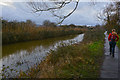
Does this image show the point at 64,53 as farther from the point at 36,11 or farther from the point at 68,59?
the point at 36,11

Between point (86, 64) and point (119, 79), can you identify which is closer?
point (119, 79)

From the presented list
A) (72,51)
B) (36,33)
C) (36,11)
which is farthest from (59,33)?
(72,51)

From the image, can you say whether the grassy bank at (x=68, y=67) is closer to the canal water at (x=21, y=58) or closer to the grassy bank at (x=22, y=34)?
the canal water at (x=21, y=58)

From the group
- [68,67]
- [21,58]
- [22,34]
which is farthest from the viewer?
[22,34]

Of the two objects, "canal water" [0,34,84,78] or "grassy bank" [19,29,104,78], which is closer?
"grassy bank" [19,29,104,78]

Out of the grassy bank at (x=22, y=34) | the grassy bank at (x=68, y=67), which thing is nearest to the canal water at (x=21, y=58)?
the grassy bank at (x=68, y=67)

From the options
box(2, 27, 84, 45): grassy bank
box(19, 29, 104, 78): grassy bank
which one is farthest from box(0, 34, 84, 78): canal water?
box(2, 27, 84, 45): grassy bank

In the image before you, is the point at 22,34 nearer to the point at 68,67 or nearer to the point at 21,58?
Answer: the point at 21,58

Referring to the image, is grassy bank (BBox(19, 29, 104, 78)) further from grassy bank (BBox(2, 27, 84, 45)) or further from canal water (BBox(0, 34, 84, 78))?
grassy bank (BBox(2, 27, 84, 45))

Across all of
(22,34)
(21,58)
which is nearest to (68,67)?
(21,58)

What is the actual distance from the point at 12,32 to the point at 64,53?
14348 millimetres

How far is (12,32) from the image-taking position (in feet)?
62.2

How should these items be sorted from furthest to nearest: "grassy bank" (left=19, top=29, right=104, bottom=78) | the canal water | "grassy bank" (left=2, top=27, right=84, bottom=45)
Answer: "grassy bank" (left=2, top=27, right=84, bottom=45) → the canal water → "grassy bank" (left=19, top=29, right=104, bottom=78)

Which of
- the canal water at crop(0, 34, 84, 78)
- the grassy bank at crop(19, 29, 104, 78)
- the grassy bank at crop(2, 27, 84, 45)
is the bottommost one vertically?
the canal water at crop(0, 34, 84, 78)
